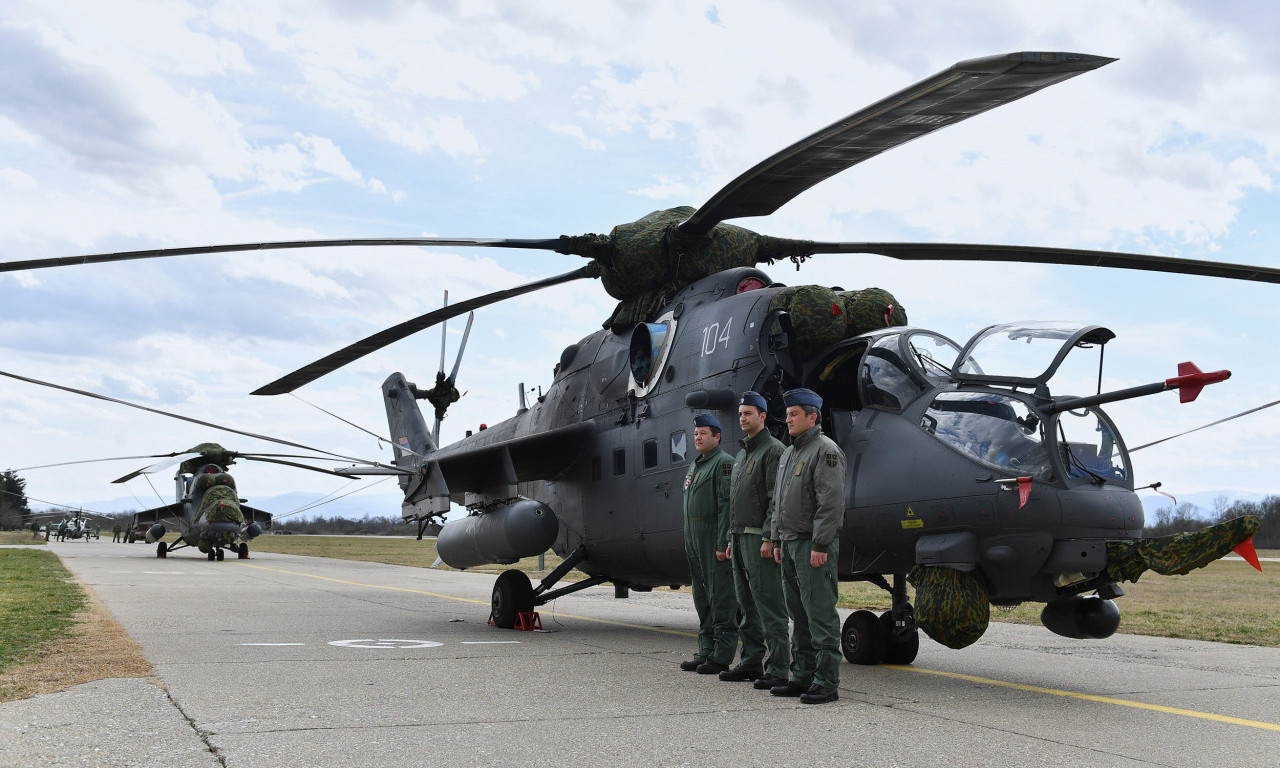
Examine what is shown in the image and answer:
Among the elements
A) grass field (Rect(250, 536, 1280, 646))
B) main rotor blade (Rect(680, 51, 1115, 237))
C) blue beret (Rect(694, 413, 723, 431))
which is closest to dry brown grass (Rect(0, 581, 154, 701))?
blue beret (Rect(694, 413, 723, 431))

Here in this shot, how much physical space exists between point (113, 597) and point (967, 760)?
47.4 ft

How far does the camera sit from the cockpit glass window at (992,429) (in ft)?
20.8

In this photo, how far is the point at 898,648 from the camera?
820cm

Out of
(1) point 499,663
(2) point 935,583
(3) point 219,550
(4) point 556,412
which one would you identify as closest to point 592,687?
(1) point 499,663

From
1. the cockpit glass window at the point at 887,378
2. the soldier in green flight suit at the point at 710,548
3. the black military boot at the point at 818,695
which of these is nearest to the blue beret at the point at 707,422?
the soldier in green flight suit at the point at 710,548

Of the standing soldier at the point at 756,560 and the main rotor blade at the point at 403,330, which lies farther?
the main rotor blade at the point at 403,330

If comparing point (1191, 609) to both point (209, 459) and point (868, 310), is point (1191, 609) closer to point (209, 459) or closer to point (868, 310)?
point (868, 310)

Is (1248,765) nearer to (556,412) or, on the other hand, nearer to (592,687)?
(592,687)

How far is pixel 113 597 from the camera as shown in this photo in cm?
1529

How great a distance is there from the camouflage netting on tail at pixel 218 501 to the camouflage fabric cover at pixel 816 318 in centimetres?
2925

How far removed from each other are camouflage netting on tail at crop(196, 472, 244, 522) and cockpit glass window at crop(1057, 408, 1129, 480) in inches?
1237

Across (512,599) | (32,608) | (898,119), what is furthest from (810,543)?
(32,608)

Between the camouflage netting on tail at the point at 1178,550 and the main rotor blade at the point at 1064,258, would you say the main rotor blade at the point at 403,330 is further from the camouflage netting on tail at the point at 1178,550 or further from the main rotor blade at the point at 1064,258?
the camouflage netting on tail at the point at 1178,550

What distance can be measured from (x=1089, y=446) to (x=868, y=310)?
2.30 metres
